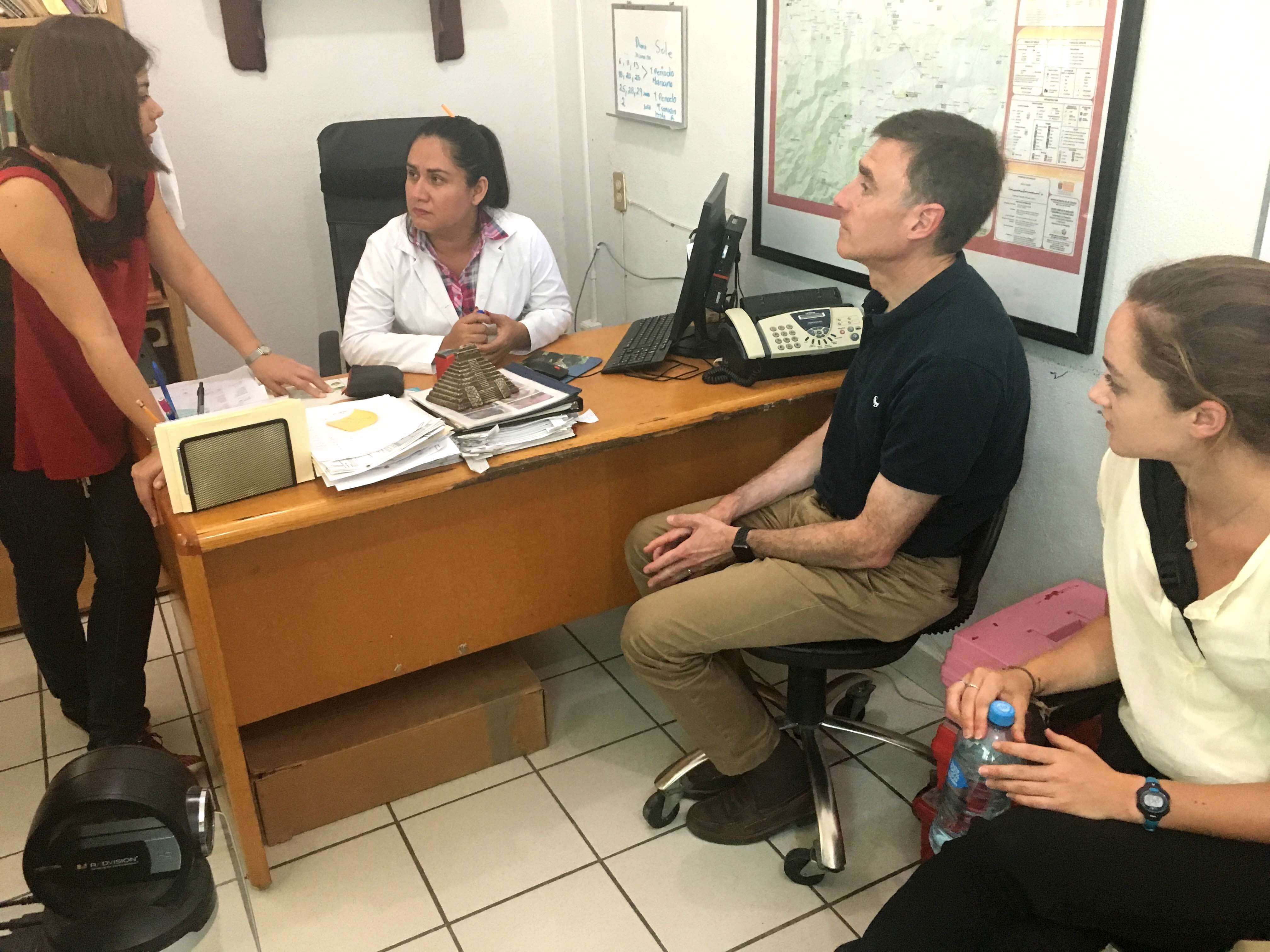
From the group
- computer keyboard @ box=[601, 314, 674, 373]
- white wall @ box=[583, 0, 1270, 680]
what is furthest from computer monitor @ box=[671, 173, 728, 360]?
white wall @ box=[583, 0, 1270, 680]

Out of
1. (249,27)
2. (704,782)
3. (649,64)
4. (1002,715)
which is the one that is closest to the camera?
(1002,715)

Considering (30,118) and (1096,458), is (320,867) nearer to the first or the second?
(30,118)

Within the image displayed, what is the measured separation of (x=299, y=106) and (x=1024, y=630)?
258cm

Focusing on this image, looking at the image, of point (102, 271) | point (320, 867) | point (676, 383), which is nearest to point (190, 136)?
point (102, 271)

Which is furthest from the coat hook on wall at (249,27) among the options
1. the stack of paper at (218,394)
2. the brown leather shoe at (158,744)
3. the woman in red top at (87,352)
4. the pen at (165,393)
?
the brown leather shoe at (158,744)

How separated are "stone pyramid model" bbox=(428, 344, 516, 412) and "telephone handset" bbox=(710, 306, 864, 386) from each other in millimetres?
457

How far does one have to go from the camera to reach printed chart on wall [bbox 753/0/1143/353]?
1589mm

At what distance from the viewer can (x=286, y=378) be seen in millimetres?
1912

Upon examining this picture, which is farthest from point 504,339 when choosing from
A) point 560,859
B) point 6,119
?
point 6,119

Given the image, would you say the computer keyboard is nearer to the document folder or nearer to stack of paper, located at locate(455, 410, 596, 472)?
stack of paper, located at locate(455, 410, 596, 472)

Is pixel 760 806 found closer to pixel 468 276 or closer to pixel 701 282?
pixel 701 282

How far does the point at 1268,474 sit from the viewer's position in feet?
3.61

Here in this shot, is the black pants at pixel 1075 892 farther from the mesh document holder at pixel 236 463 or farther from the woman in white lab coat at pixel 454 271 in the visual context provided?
the woman in white lab coat at pixel 454 271

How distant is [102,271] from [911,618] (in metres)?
1.51
